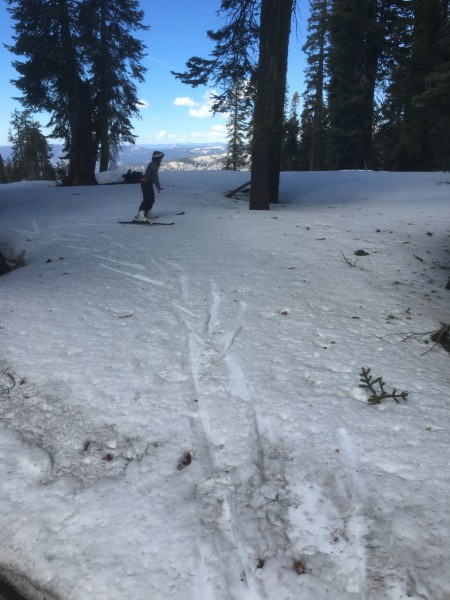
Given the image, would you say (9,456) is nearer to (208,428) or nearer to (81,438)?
(81,438)

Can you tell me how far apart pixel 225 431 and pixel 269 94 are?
33.2 ft

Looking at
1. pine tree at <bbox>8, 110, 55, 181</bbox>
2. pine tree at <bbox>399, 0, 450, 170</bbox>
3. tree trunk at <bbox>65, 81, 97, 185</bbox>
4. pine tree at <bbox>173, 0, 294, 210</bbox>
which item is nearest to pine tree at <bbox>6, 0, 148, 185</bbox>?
tree trunk at <bbox>65, 81, 97, 185</bbox>

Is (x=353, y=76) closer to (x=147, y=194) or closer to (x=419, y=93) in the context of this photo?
(x=419, y=93)

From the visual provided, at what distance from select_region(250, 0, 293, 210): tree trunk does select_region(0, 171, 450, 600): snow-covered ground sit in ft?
18.3

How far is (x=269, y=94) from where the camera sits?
10.4 m

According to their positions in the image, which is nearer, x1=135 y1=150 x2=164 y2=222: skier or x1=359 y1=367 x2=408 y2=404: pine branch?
x1=359 y1=367 x2=408 y2=404: pine branch

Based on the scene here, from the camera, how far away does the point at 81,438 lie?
9.79ft

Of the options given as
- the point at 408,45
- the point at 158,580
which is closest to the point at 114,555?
the point at 158,580

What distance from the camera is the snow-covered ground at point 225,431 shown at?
2109 mm

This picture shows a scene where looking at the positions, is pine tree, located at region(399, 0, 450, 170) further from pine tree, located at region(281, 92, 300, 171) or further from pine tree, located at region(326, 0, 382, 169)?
pine tree, located at region(281, 92, 300, 171)

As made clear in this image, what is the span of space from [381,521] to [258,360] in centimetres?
189

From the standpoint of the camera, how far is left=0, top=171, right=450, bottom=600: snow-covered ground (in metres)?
2.11

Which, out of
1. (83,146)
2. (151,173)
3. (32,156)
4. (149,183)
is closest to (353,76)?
(83,146)

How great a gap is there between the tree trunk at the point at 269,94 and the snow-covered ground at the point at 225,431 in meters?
5.59
